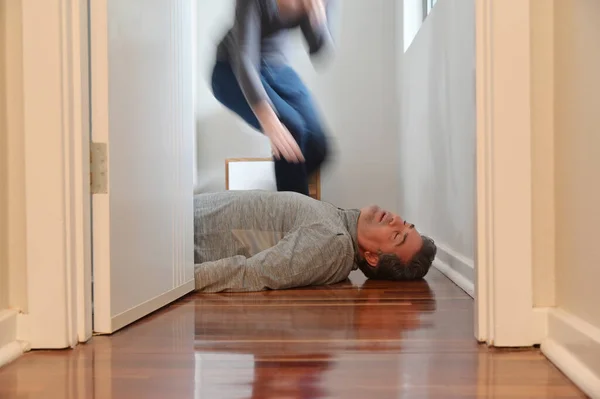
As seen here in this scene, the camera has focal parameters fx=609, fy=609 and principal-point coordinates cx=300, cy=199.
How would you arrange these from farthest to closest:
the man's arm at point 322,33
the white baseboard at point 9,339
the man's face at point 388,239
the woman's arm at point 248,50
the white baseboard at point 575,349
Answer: the man's arm at point 322,33 < the woman's arm at point 248,50 < the man's face at point 388,239 < the white baseboard at point 9,339 < the white baseboard at point 575,349

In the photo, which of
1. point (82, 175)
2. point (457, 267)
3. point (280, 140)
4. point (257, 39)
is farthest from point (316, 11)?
point (82, 175)

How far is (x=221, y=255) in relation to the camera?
2.31m

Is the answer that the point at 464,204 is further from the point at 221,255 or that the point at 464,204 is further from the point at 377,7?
the point at 377,7

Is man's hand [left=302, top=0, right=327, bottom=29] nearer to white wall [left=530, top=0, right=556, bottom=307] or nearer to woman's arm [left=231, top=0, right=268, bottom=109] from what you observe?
woman's arm [left=231, top=0, right=268, bottom=109]

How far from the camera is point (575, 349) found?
1.01 metres

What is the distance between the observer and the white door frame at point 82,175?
117cm

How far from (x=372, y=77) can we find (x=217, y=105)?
1151mm

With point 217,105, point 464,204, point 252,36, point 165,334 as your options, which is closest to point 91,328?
point 165,334

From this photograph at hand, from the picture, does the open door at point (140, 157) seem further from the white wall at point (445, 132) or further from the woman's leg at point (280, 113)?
the woman's leg at point (280, 113)

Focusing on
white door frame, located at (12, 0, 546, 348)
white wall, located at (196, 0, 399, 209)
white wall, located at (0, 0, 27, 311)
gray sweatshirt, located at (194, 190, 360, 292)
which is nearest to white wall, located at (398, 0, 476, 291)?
white door frame, located at (12, 0, 546, 348)

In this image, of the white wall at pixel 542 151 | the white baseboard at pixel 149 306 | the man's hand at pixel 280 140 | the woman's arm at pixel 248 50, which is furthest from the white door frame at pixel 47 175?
the man's hand at pixel 280 140

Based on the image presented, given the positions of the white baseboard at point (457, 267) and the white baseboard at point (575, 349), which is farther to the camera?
the white baseboard at point (457, 267)

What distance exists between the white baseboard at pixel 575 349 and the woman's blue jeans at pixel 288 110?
2920 millimetres

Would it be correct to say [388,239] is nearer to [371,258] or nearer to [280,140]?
[371,258]
